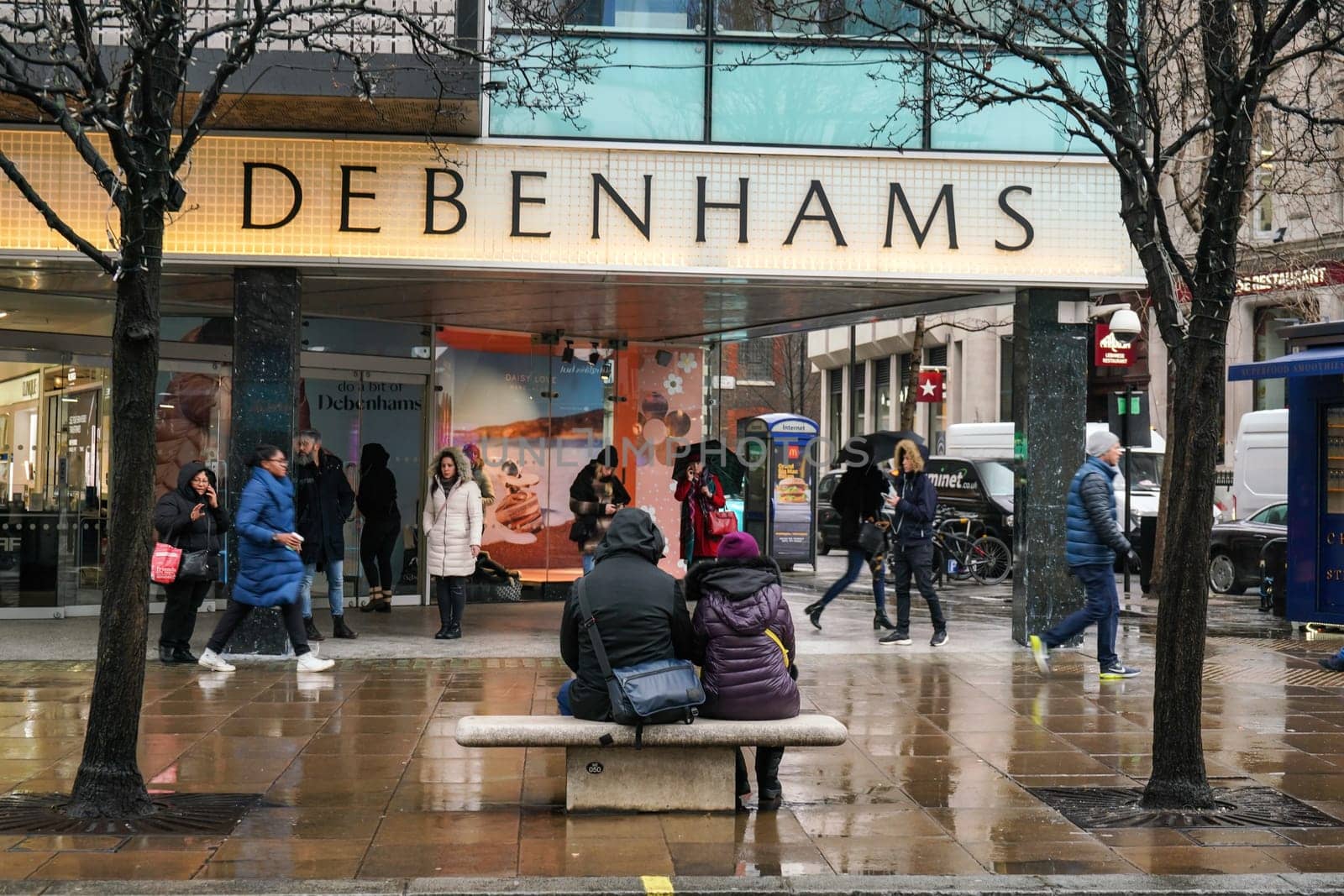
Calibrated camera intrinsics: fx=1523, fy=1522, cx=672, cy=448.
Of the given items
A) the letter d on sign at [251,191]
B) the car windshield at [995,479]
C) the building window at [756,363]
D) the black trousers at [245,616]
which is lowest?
the black trousers at [245,616]

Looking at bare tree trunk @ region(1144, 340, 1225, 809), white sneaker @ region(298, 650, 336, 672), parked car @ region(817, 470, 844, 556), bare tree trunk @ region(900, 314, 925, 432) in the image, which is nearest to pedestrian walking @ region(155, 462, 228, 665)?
white sneaker @ region(298, 650, 336, 672)

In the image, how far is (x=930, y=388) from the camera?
3212 centimetres

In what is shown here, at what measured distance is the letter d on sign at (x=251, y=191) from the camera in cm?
1210

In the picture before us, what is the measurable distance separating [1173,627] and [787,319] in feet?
32.6

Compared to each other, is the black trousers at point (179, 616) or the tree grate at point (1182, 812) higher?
the black trousers at point (179, 616)

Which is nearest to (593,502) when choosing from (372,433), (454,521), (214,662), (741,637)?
(454,521)

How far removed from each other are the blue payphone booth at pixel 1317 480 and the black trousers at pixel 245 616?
8631 mm

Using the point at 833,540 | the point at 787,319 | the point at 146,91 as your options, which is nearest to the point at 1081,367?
the point at 787,319

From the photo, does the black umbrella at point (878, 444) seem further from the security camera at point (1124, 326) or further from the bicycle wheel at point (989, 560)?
the security camera at point (1124, 326)

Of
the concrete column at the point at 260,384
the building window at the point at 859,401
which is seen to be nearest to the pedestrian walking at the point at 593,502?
the concrete column at the point at 260,384

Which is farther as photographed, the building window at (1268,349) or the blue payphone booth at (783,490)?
the building window at (1268,349)

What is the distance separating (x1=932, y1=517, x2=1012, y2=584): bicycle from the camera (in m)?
22.2

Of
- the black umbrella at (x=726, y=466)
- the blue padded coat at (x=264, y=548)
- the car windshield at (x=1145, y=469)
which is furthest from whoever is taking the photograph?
the car windshield at (x=1145, y=469)

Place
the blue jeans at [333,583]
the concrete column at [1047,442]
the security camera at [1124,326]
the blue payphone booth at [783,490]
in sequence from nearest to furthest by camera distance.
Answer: the concrete column at [1047,442]
the blue jeans at [333,583]
the security camera at [1124,326]
the blue payphone booth at [783,490]
